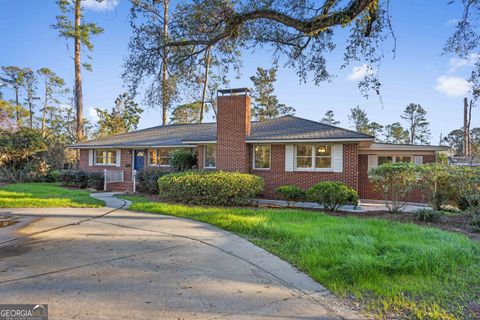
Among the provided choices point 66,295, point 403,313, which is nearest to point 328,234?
point 403,313

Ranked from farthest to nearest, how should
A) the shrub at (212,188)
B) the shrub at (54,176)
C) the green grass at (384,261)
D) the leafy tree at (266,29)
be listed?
1. the shrub at (54,176)
2. the shrub at (212,188)
3. the leafy tree at (266,29)
4. the green grass at (384,261)

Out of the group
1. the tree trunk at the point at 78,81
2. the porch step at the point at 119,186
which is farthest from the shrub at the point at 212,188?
the tree trunk at the point at 78,81

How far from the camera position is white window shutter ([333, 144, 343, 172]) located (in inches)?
488

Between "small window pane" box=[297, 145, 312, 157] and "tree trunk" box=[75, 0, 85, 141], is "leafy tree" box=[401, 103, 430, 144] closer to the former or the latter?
"small window pane" box=[297, 145, 312, 157]

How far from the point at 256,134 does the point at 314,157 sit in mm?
3013

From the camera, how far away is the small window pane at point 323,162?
12.8m

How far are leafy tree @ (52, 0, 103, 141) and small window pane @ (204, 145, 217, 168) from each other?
46.0 ft

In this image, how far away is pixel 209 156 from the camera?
15320 millimetres

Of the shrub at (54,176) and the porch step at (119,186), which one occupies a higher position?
the shrub at (54,176)

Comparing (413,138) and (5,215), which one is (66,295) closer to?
(5,215)

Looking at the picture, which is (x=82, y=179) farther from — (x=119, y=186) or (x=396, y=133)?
(x=396, y=133)

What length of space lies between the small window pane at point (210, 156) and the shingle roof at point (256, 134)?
587 mm

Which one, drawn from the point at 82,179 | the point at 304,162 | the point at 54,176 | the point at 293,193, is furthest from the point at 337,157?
the point at 54,176

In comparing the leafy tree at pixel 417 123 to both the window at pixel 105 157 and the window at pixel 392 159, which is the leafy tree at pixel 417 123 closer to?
the window at pixel 392 159
